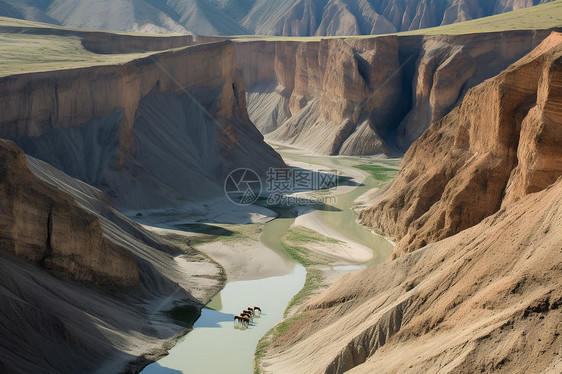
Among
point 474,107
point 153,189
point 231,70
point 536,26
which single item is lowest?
point 153,189

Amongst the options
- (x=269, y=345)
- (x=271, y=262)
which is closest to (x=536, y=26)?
(x=271, y=262)

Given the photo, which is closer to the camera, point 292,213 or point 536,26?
point 292,213

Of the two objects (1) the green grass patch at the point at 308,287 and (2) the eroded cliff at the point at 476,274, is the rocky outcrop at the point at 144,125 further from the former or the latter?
(2) the eroded cliff at the point at 476,274

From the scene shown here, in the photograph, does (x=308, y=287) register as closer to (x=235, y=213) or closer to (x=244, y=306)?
Answer: (x=244, y=306)

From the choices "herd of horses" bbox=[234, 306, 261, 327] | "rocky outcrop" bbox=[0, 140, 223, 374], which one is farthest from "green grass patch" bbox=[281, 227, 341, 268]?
"herd of horses" bbox=[234, 306, 261, 327]

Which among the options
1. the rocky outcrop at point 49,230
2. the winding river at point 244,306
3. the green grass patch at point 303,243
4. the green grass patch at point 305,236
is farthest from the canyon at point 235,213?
the green grass patch at point 305,236

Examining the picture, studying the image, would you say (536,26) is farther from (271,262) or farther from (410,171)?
(271,262)

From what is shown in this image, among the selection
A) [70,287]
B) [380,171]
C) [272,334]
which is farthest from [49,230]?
[380,171]
